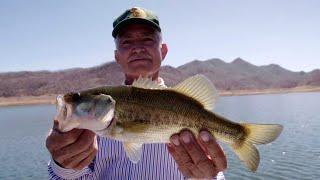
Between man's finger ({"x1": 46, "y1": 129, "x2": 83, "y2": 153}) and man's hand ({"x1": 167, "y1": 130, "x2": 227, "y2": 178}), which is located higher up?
man's finger ({"x1": 46, "y1": 129, "x2": 83, "y2": 153})

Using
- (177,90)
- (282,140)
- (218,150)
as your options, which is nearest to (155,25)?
(177,90)

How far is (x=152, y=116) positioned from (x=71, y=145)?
81 centimetres

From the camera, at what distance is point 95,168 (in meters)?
5.09

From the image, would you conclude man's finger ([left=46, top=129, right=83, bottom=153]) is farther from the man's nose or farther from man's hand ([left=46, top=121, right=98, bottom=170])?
the man's nose

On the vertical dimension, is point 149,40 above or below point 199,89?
above

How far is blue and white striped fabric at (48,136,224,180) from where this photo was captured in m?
5.03

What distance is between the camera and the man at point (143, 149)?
3861 mm

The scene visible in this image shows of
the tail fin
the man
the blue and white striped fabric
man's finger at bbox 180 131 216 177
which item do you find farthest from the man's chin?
the tail fin

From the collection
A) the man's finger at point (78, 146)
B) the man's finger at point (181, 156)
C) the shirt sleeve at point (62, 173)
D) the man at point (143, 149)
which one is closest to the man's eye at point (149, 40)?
the man at point (143, 149)

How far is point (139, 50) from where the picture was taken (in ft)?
→ 18.9

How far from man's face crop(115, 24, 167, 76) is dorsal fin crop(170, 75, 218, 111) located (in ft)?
5.68

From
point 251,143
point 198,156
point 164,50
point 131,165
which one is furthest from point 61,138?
point 164,50

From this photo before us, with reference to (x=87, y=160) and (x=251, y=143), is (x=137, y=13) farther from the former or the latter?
(x=251, y=143)

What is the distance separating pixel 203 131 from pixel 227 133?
266 mm
